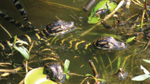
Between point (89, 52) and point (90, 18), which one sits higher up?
point (90, 18)

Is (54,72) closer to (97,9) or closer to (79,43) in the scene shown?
(79,43)

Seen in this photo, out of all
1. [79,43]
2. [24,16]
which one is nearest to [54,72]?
[79,43]

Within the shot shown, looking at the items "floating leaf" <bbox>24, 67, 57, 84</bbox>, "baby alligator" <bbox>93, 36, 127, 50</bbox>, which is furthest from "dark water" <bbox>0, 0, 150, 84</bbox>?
"floating leaf" <bbox>24, 67, 57, 84</bbox>

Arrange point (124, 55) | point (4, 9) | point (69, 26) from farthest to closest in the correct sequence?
1. point (4, 9)
2. point (69, 26)
3. point (124, 55)

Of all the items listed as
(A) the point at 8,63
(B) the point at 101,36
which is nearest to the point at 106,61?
(B) the point at 101,36

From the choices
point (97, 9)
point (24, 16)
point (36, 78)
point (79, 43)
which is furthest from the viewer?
point (24, 16)

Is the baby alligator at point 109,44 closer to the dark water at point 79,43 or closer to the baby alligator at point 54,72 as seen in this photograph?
the dark water at point 79,43

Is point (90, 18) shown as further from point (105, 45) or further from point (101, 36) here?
point (105, 45)

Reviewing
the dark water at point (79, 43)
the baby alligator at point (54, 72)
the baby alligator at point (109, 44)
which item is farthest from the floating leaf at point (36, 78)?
the baby alligator at point (109, 44)
